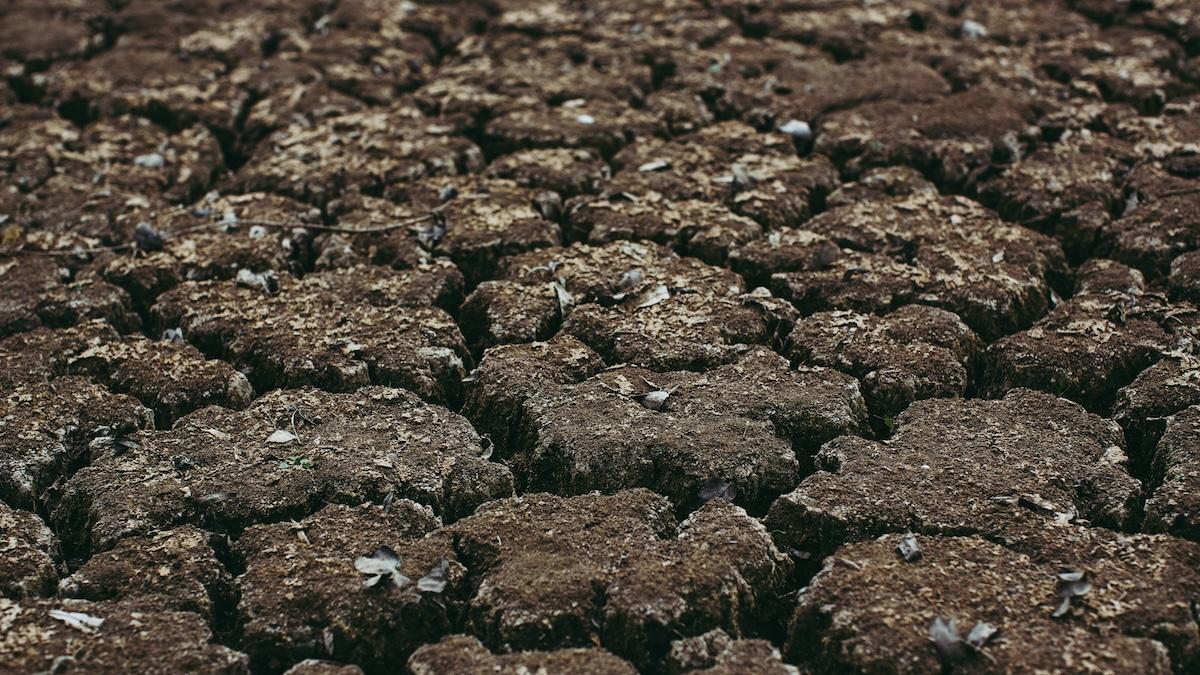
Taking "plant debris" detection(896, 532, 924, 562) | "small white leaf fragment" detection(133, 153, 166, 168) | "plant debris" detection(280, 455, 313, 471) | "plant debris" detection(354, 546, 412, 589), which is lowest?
"plant debris" detection(354, 546, 412, 589)

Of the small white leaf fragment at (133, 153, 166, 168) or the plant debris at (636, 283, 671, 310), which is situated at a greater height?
the small white leaf fragment at (133, 153, 166, 168)

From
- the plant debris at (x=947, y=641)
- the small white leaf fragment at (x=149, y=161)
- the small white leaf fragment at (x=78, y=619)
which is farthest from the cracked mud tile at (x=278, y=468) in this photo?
the small white leaf fragment at (x=149, y=161)

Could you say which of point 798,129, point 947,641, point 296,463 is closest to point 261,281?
point 296,463

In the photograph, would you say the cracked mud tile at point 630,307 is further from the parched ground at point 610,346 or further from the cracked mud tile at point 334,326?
the cracked mud tile at point 334,326

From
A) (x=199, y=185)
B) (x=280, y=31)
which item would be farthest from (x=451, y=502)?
(x=280, y=31)

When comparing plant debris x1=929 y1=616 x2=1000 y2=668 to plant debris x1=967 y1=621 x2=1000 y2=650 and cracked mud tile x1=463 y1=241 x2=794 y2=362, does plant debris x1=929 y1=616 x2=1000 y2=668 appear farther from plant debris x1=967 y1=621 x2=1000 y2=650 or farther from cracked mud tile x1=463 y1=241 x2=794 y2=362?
cracked mud tile x1=463 y1=241 x2=794 y2=362

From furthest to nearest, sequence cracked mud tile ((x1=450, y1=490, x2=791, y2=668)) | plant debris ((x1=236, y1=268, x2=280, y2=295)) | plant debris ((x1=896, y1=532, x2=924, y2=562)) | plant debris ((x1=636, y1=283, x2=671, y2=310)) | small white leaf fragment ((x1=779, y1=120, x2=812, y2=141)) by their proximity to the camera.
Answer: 1. small white leaf fragment ((x1=779, y1=120, x2=812, y2=141))
2. plant debris ((x1=236, y1=268, x2=280, y2=295))
3. plant debris ((x1=636, y1=283, x2=671, y2=310))
4. plant debris ((x1=896, y1=532, x2=924, y2=562))
5. cracked mud tile ((x1=450, y1=490, x2=791, y2=668))

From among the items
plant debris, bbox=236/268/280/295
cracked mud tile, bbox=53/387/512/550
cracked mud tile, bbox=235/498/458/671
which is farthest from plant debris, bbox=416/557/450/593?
plant debris, bbox=236/268/280/295
